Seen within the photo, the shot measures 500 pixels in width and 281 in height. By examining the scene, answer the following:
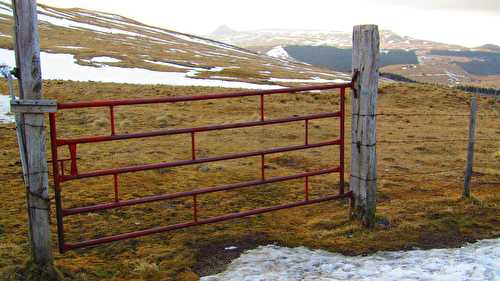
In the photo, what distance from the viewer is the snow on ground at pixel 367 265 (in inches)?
207

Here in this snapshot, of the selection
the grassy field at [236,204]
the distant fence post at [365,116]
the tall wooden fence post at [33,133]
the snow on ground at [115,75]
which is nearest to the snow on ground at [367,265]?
the grassy field at [236,204]

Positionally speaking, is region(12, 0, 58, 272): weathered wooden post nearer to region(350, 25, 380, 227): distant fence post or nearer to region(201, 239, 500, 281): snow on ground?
region(201, 239, 500, 281): snow on ground

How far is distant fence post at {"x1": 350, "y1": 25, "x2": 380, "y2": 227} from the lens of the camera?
264 inches

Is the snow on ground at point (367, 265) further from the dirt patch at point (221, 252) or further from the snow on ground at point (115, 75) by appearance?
the snow on ground at point (115, 75)

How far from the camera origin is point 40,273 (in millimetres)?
5105

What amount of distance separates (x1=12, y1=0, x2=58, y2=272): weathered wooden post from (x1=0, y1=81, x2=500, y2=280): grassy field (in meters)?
0.44

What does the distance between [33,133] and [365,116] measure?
442cm

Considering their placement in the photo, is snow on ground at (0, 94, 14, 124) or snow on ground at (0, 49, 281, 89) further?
snow on ground at (0, 49, 281, 89)

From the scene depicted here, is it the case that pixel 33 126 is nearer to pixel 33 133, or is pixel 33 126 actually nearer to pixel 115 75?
pixel 33 133

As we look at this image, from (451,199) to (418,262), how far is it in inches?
114

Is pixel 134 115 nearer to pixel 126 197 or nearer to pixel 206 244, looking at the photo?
pixel 126 197

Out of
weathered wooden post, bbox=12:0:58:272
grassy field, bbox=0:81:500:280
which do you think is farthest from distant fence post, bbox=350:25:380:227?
weathered wooden post, bbox=12:0:58:272

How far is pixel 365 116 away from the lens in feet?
22.3

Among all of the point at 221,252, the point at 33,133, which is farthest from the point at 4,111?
the point at 221,252
